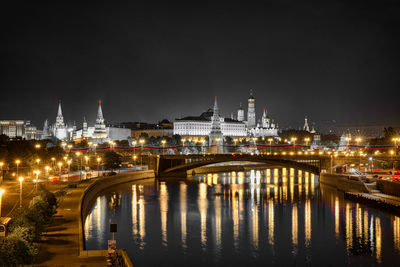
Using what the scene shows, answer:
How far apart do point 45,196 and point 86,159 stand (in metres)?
55.8

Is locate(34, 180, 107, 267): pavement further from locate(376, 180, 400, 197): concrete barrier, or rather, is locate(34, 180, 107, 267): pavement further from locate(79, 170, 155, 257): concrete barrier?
locate(376, 180, 400, 197): concrete barrier

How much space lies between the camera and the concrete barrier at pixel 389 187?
42.6 meters

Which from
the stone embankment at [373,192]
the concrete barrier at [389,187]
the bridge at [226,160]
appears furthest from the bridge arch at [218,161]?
the concrete barrier at [389,187]

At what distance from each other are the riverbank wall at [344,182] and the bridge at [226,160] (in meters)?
2.55

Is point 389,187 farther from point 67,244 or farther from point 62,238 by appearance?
point 67,244

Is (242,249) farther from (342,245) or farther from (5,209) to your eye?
(5,209)

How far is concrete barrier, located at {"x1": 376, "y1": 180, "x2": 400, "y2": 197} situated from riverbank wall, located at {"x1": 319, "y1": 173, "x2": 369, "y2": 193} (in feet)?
4.72

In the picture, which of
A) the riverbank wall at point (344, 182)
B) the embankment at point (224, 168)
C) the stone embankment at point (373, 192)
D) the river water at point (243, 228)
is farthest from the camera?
the embankment at point (224, 168)

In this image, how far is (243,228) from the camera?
34.7 m

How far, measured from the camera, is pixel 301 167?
65375 mm

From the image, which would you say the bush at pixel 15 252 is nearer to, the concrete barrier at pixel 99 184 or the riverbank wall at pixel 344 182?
the concrete barrier at pixel 99 184

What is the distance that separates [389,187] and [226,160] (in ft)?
89.4

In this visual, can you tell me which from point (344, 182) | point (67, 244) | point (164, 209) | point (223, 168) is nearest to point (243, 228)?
point (164, 209)

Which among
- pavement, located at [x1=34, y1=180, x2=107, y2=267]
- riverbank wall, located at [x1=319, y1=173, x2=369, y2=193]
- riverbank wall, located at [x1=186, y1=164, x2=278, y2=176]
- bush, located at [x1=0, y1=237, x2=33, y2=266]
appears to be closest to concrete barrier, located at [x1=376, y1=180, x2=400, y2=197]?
riverbank wall, located at [x1=319, y1=173, x2=369, y2=193]
